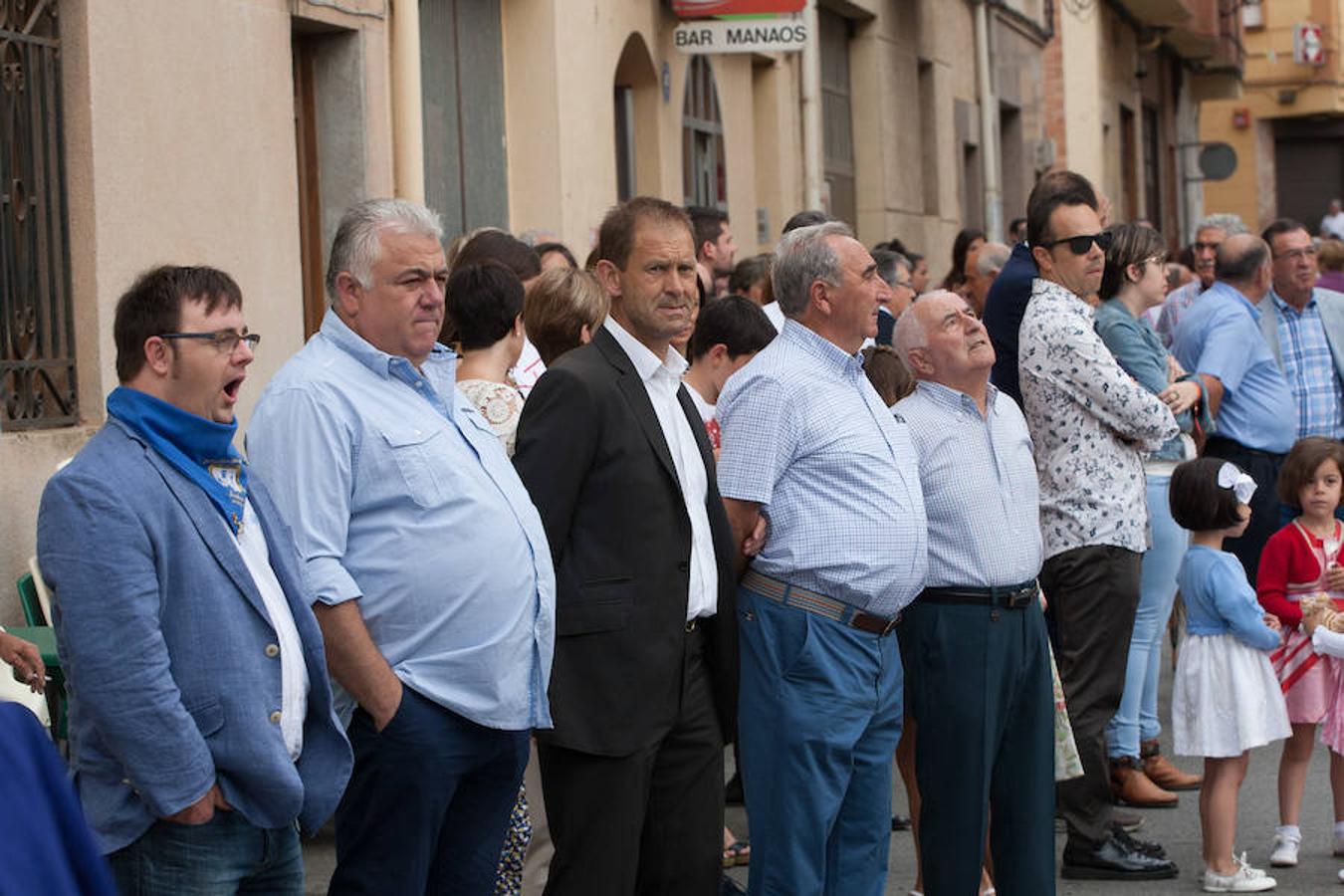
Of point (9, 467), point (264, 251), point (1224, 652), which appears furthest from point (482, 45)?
point (1224, 652)

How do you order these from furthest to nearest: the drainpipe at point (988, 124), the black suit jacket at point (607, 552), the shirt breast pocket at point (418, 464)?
the drainpipe at point (988, 124) < the black suit jacket at point (607, 552) < the shirt breast pocket at point (418, 464)

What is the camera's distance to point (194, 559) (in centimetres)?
389

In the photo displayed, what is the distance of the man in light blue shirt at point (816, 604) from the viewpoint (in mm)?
5422

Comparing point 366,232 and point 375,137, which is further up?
point 375,137

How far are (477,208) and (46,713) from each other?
654cm

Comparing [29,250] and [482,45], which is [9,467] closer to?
[29,250]

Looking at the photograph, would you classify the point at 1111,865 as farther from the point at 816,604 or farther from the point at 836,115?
the point at 836,115

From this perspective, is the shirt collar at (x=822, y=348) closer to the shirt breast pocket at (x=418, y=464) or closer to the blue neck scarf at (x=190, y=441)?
the shirt breast pocket at (x=418, y=464)

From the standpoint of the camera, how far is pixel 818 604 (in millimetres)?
5453

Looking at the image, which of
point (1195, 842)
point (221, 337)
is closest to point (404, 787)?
point (221, 337)

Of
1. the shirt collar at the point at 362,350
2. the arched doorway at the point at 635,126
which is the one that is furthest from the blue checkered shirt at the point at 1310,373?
the shirt collar at the point at 362,350

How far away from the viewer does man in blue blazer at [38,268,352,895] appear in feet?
12.3

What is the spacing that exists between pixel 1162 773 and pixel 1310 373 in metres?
2.39

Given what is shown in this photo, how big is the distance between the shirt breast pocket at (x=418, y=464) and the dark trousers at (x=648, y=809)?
2.71ft
